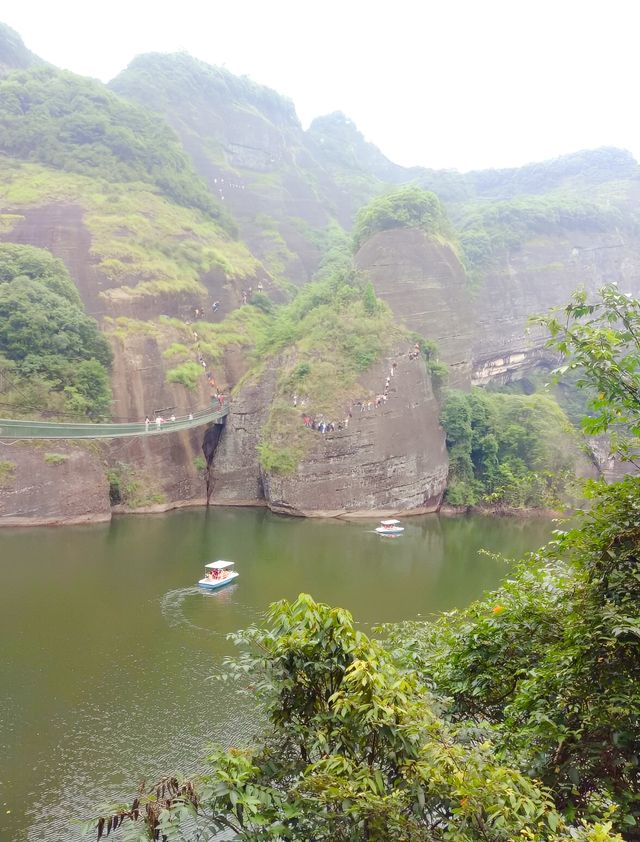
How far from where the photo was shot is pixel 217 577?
18.8 meters

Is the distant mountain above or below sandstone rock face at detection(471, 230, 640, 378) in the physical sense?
above

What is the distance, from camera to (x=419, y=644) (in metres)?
6.39

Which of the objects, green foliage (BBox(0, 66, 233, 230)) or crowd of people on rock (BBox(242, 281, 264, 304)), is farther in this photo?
crowd of people on rock (BBox(242, 281, 264, 304))

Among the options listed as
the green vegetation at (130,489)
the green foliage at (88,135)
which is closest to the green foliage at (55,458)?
the green vegetation at (130,489)

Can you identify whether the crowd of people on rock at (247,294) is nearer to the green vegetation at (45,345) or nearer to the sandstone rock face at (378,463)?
the sandstone rock face at (378,463)

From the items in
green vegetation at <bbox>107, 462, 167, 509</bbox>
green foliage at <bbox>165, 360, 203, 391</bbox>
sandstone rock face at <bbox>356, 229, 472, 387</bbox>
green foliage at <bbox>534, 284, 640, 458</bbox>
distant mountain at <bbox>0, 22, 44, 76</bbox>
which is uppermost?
distant mountain at <bbox>0, 22, 44, 76</bbox>

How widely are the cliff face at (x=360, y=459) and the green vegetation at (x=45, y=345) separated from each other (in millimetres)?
7116

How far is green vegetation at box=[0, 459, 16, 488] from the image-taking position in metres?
24.2

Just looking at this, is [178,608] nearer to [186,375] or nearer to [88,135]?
[186,375]

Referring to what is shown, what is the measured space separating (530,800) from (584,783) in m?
0.94

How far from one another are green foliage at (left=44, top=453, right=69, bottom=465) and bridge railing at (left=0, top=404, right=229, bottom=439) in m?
1.35

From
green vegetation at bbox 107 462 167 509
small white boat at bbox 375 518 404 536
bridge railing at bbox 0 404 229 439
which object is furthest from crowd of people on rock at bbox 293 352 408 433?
green vegetation at bbox 107 462 167 509

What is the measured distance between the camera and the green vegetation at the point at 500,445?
34219mm

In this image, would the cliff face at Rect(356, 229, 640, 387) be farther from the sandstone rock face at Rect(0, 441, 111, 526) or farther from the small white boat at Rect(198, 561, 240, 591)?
the small white boat at Rect(198, 561, 240, 591)
